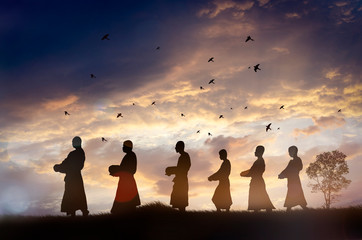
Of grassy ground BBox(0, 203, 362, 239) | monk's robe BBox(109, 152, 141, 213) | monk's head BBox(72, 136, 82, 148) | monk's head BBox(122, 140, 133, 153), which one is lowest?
grassy ground BBox(0, 203, 362, 239)

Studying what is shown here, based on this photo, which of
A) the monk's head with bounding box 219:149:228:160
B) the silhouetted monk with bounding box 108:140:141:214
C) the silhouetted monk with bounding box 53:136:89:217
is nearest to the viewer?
the silhouetted monk with bounding box 108:140:141:214

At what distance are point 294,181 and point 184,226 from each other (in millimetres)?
7811

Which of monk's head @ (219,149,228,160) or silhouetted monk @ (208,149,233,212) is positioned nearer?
silhouetted monk @ (208,149,233,212)

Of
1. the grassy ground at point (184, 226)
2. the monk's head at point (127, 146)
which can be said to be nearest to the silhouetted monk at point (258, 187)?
the grassy ground at point (184, 226)

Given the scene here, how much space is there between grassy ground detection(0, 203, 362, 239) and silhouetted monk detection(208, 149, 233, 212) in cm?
111

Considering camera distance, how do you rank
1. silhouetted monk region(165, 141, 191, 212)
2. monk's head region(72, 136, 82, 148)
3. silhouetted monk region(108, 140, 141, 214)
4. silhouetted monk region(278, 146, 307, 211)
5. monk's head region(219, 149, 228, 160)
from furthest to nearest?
silhouetted monk region(278, 146, 307, 211)
monk's head region(219, 149, 228, 160)
silhouetted monk region(165, 141, 191, 212)
monk's head region(72, 136, 82, 148)
silhouetted monk region(108, 140, 141, 214)

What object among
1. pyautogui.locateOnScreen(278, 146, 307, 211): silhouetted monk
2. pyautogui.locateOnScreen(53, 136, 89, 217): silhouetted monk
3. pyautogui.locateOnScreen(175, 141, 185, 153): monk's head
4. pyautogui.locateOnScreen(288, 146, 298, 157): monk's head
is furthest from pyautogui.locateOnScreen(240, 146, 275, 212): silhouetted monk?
pyautogui.locateOnScreen(53, 136, 89, 217): silhouetted monk

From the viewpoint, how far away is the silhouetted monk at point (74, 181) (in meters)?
19.2

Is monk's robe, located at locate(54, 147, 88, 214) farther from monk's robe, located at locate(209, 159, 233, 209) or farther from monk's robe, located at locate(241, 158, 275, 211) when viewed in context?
monk's robe, located at locate(241, 158, 275, 211)

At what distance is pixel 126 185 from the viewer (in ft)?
60.4

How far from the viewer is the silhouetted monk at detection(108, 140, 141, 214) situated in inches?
723

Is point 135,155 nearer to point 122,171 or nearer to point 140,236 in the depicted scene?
point 122,171

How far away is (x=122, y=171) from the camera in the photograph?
18.5 meters

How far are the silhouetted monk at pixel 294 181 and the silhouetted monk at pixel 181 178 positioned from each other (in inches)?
215
